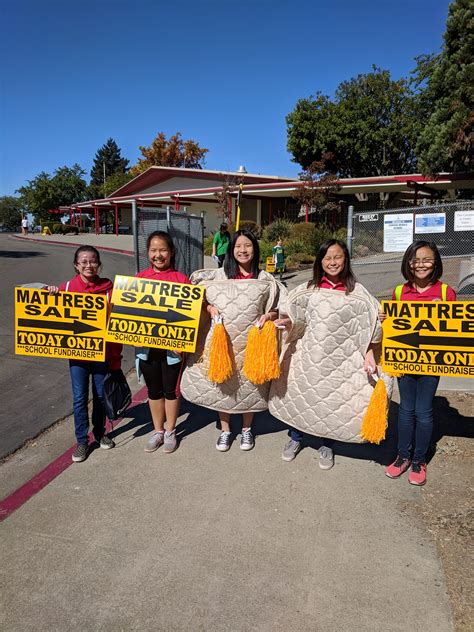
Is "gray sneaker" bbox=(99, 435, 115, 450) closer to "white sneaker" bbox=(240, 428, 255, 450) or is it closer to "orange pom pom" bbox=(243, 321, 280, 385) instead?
"white sneaker" bbox=(240, 428, 255, 450)

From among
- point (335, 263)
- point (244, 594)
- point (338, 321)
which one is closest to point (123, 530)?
point (244, 594)

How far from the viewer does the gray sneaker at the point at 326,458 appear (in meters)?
3.64

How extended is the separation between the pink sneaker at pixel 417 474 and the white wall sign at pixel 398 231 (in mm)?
5127

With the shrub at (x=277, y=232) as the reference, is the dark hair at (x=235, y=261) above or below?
below

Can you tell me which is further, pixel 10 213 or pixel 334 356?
pixel 10 213

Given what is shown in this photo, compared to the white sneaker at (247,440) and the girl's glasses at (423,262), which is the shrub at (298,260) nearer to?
the white sneaker at (247,440)

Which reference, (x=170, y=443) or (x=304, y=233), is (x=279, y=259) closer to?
(x=304, y=233)

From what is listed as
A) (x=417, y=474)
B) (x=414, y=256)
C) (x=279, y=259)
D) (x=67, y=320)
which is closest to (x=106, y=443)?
(x=67, y=320)

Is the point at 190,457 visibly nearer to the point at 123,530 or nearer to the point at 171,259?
the point at 123,530

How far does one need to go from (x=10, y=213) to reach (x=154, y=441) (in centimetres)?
11823

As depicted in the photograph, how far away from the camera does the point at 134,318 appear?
3703 mm

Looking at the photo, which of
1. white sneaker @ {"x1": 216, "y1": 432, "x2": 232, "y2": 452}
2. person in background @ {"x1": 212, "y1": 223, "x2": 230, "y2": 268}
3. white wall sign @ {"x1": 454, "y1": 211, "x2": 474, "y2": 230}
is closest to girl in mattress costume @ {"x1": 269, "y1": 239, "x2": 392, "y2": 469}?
white sneaker @ {"x1": 216, "y1": 432, "x2": 232, "y2": 452}

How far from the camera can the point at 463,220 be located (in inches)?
310

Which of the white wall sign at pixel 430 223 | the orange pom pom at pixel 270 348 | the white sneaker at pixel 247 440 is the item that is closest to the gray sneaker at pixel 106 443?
the white sneaker at pixel 247 440
